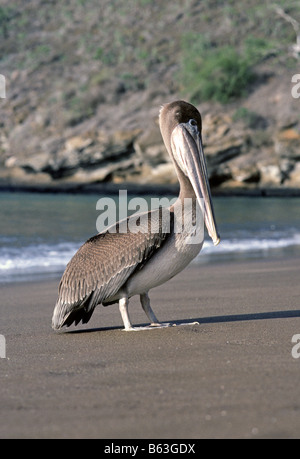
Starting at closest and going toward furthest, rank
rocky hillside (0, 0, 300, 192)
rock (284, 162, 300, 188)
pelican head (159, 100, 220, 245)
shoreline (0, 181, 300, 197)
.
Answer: pelican head (159, 100, 220, 245)
shoreline (0, 181, 300, 197)
rock (284, 162, 300, 188)
rocky hillside (0, 0, 300, 192)

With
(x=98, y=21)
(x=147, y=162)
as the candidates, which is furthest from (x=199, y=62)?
(x=98, y=21)

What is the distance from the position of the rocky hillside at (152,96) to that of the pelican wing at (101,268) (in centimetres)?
3172

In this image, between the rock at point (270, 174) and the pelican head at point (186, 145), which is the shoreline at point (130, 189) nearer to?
the rock at point (270, 174)

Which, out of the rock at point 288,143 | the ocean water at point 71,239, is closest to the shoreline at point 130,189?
the rock at point 288,143

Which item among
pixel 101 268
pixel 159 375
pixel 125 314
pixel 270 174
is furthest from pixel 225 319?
pixel 270 174

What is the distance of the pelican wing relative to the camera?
4.61m

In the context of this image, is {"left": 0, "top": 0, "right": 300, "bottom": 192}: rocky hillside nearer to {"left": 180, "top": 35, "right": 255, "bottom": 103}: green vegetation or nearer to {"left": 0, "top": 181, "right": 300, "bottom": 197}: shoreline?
{"left": 180, "top": 35, "right": 255, "bottom": 103}: green vegetation

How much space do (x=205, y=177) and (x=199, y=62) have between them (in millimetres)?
39657

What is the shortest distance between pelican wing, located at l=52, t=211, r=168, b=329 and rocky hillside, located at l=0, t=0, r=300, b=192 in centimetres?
3172

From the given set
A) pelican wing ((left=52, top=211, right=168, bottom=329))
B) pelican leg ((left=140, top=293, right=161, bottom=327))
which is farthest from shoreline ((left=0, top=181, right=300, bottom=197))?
pelican wing ((left=52, top=211, right=168, bottom=329))

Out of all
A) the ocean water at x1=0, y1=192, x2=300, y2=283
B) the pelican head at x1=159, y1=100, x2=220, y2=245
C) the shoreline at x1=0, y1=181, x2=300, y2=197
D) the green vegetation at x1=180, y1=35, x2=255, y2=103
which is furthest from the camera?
the green vegetation at x1=180, y1=35, x2=255, y2=103

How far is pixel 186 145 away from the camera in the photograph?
4.81 metres

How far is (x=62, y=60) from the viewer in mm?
53656

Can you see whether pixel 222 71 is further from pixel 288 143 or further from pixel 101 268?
pixel 101 268
